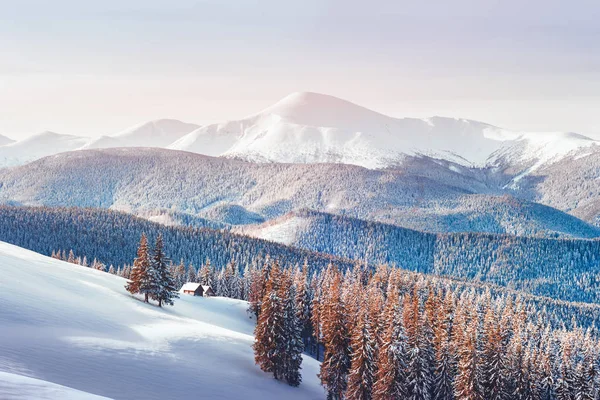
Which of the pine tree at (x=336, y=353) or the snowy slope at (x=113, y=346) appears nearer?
the snowy slope at (x=113, y=346)

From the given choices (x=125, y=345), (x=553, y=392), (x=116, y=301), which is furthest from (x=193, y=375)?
(x=553, y=392)

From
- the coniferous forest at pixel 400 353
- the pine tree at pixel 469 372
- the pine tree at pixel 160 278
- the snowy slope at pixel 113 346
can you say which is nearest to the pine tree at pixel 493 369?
the coniferous forest at pixel 400 353

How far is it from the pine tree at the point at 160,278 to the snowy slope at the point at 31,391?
48051 millimetres

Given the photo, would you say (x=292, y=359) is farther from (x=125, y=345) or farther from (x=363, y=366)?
(x=125, y=345)

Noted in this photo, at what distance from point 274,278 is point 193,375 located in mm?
19038

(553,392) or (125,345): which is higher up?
(125,345)

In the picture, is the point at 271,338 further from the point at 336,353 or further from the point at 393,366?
the point at 393,366

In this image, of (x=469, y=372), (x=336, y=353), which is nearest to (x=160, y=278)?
(x=336, y=353)

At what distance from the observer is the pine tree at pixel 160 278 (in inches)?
2699

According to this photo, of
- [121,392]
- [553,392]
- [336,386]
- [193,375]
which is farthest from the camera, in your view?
[553,392]

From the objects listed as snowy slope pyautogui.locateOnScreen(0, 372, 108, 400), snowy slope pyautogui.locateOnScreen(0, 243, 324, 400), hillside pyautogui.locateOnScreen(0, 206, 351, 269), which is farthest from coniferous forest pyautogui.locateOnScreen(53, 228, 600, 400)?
hillside pyautogui.locateOnScreen(0, 206, 351, 269)

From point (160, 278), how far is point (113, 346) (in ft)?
90.3

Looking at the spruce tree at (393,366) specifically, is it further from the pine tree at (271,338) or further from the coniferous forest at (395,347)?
the pine tree at (271,338)

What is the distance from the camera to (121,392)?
33875 millimetres
